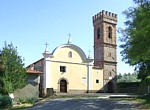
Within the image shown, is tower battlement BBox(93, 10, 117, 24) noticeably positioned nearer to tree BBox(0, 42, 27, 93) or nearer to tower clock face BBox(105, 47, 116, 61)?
tower clock face BBox(105, 47, 116, 61)

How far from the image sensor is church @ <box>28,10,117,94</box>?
38375 millimetres

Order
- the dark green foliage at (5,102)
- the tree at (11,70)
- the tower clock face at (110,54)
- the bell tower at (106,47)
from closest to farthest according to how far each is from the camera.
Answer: the dark green foliage at (5,102) → the tree at (11,70) → the bell tower at (106,47) → the tower clock face at (110,54)

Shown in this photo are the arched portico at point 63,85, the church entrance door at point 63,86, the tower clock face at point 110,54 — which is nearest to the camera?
the arched portico at point 63,85

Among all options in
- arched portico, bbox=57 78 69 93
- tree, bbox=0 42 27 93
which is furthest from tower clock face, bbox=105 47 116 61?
tree, bbox=0 42 27 93

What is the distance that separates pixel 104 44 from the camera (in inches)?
1843

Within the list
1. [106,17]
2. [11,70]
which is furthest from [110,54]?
[11,70]

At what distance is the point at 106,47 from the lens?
4706 cm

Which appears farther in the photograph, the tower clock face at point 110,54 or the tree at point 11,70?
the tower clock face at point 110,54

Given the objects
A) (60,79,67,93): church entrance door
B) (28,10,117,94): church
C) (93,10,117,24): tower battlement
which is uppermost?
(93,10,117,24): tower battlement

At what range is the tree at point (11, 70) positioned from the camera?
88.7 feet

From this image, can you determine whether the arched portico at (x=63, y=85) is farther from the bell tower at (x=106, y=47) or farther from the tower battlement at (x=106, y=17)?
the tower battlement at (x=106, y=17)

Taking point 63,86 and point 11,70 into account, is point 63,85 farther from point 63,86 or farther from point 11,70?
point 11,70

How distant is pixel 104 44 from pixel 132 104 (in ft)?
→ 88.9

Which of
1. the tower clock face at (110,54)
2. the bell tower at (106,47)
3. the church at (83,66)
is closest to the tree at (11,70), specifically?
the church at (83,66)
